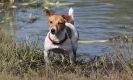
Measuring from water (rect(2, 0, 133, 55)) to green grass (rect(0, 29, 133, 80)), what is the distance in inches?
86.8

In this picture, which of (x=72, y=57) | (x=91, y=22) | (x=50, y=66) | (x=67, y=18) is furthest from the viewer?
(x=91, y=22)

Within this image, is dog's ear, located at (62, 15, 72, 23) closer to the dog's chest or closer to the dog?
the dog

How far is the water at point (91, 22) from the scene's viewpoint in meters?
14.0

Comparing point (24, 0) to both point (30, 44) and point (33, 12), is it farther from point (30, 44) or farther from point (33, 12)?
point (30, 44)

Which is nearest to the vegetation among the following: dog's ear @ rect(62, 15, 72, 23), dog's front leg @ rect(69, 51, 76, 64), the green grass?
the green grass

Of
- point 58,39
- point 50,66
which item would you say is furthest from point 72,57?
point 50,66

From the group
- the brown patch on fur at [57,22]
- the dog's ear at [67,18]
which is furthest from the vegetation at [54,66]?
the dog's ear at [67,18]

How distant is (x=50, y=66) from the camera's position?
9375mm

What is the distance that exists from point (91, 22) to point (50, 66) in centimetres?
691

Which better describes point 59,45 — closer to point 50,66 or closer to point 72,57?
point 72,57

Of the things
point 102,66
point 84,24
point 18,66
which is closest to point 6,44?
point 18,66

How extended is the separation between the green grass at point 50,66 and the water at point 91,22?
2205 millimetres

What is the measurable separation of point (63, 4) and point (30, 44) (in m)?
9.01

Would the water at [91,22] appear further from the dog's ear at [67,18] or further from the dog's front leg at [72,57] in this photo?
the dog's front leg at [72,57]
